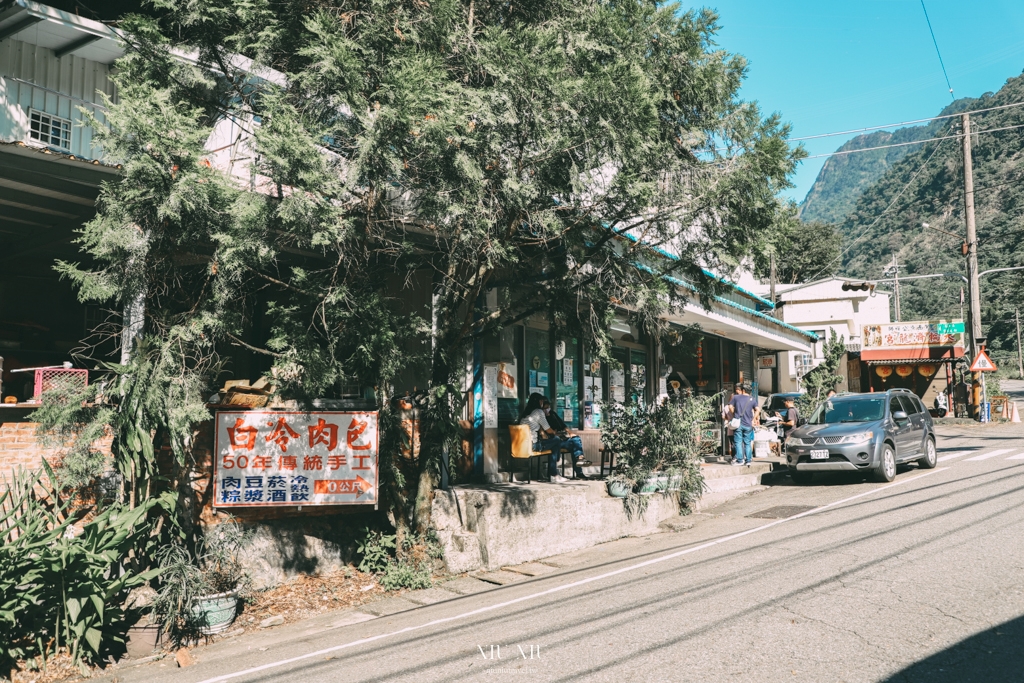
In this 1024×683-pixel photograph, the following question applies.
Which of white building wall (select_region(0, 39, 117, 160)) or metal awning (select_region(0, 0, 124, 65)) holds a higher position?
metal awning (select_region(0, 0, 124, 65))

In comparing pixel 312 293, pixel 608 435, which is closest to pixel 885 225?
pixel 608 435

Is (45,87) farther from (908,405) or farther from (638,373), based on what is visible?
(908,405)

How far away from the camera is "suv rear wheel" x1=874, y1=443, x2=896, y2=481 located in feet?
44.3

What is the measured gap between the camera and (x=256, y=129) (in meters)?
6.86

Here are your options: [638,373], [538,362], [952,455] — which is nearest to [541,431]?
[538,362]

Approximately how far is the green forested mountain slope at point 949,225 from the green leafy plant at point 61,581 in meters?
68.4

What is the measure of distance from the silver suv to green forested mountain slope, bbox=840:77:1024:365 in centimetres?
5464

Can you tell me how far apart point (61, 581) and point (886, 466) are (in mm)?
12947

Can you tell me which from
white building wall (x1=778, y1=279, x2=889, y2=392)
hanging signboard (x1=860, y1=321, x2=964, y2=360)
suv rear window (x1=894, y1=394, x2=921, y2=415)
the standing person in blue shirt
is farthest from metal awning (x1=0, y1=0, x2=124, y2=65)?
white building wall (x1=778, y1=279, x2=889, y2=392)

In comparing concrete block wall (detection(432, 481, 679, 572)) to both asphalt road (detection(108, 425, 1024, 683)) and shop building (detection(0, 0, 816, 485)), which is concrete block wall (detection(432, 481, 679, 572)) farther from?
shop building (detection(0, 0, 816, 485))

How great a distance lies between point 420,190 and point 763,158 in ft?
12.1

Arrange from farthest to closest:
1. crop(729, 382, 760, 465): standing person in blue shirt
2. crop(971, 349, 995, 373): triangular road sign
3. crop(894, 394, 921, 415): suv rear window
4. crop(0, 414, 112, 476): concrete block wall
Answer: crop(971, 349, 995, 373): triangular road sign < crop(729, 382, 760, 465): standing person in blue shirt < crop(894, 394, 921, 415): suv rear window < crop(0, 414, 112, 476): concrete block wall

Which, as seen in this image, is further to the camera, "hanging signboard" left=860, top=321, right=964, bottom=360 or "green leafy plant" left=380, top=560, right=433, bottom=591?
"hanging signboard" left=860, top=321, right=964, bottom=360

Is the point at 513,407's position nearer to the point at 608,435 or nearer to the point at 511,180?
the point at 608,435
